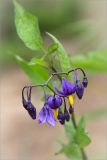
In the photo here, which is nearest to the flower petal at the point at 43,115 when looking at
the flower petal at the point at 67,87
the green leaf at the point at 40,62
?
the flower petal at the point at 67,87

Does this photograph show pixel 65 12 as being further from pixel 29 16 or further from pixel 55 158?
pixel 29 16

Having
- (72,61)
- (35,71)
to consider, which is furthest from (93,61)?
(35,71)

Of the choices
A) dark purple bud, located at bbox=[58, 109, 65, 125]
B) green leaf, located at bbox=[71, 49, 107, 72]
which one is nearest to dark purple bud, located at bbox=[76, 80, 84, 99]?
dark purple bud, located at bbox=[58, 109, 65, 125]

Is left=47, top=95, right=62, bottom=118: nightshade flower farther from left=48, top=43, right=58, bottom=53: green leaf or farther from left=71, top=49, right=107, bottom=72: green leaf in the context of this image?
left=71, top=49, right=107, bottom=72: green leaf

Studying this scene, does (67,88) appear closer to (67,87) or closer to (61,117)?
(67,87)

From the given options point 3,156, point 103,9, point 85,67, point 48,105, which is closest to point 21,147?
point 3,156

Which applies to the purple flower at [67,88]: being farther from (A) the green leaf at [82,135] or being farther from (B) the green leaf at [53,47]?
(A) the green leaf at [82,135]
